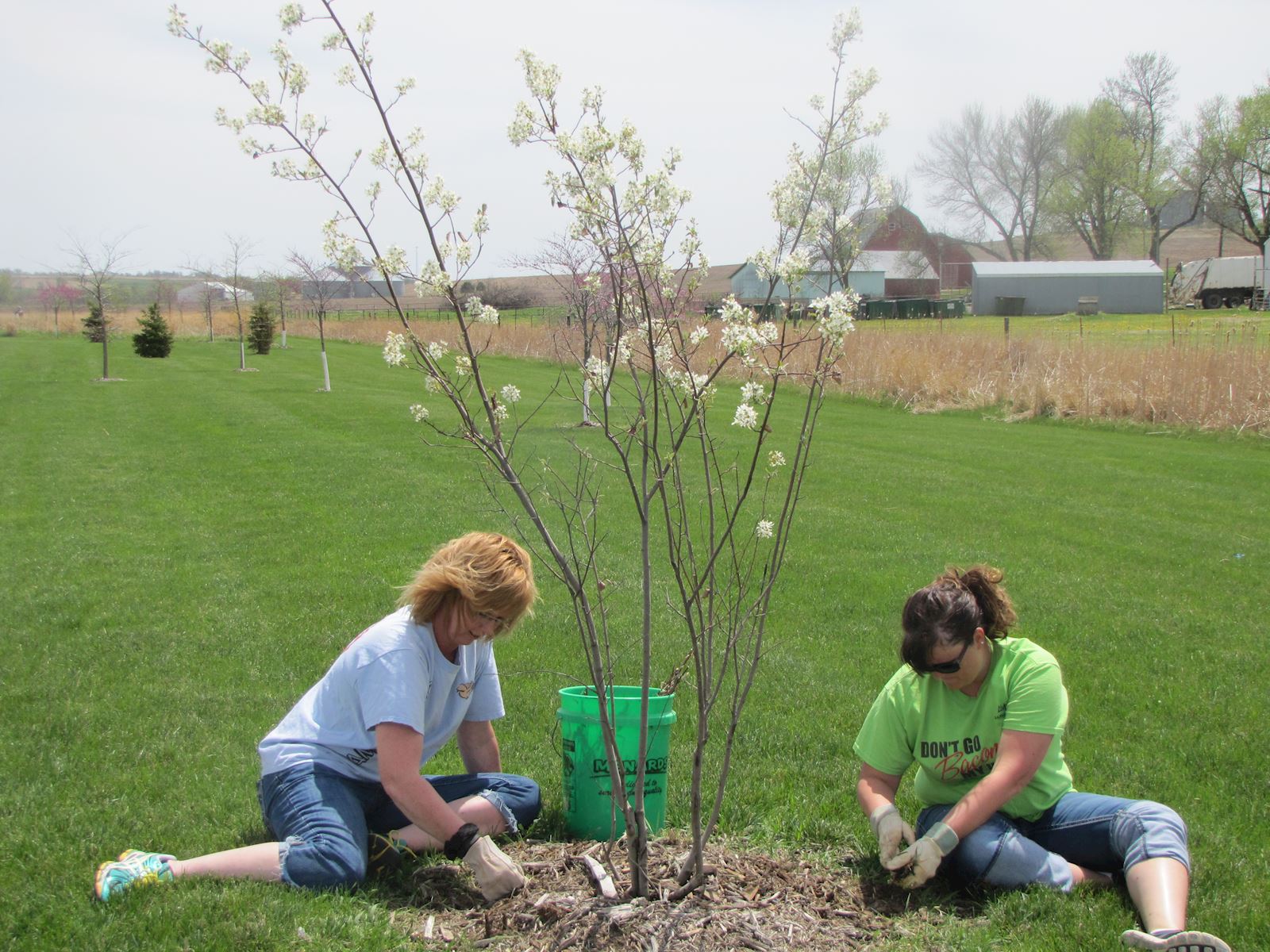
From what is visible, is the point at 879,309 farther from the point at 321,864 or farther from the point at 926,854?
the point at 321,864

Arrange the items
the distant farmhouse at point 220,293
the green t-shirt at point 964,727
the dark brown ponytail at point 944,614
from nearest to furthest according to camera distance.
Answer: the dark brown ponytail at point 944,614, the green t-shirt at point 964,727, the distant farmhouse at point 220,293

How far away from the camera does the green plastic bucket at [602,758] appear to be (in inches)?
130

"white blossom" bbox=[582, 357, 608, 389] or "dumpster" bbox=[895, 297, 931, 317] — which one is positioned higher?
"dumpster" bbox=[895, 297, 931, 317]

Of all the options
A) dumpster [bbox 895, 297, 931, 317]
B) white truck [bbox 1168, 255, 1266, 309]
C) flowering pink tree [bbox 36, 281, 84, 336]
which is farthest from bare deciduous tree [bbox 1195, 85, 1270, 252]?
flowering pink tree [bbox 36, 281, 84, 336]

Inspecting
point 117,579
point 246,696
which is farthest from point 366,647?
point 117,579

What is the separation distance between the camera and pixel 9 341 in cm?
4022

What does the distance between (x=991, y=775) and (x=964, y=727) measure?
0.19 metres

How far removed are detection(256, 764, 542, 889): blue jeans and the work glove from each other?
1.18 m

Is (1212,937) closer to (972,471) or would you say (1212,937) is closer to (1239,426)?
(972,471)

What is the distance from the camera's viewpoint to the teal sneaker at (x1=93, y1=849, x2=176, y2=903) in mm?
2752

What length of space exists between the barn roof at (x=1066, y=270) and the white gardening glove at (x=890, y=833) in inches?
1855

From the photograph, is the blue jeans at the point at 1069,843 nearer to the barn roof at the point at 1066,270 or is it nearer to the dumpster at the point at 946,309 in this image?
the dumpster at the point at 946,309

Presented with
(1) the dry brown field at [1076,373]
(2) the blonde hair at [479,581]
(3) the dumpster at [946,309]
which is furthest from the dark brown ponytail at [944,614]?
(3) the dumpster at [946,309]

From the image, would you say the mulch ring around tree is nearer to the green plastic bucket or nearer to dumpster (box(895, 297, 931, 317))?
the green plastic bucket
